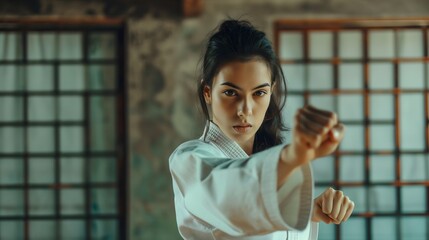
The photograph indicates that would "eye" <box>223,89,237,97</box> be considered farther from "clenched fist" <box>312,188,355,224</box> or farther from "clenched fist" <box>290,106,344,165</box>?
"clenched fist" <box>290,106,344,165</box>

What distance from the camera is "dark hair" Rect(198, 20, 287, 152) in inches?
63.1

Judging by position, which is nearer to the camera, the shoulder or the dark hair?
the shoulder

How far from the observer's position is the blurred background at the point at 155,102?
555 cm

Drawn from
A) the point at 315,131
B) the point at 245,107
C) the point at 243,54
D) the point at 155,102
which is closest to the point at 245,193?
the point at 315,131

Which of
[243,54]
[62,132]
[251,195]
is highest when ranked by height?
[243,54]

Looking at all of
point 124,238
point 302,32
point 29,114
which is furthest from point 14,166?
point 302,32

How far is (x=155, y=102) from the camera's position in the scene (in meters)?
5.55

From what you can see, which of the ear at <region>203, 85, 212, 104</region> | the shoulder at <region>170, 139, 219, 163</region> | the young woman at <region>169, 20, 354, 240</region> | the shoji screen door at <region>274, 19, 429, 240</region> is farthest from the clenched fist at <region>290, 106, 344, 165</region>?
the shoji screen door at <region>274, 19, 429, 240</region>

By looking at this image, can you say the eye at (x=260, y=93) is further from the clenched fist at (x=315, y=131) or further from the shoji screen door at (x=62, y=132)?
the shoji screen door at (x=62, y=132)

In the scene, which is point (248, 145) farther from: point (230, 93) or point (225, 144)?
point (230, 93)

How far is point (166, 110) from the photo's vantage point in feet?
18.2

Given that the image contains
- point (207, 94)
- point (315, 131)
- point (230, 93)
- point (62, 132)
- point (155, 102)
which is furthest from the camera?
point (62, 132)

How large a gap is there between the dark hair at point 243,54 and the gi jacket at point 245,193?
0.25m

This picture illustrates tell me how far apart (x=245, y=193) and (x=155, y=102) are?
4.35 meters
